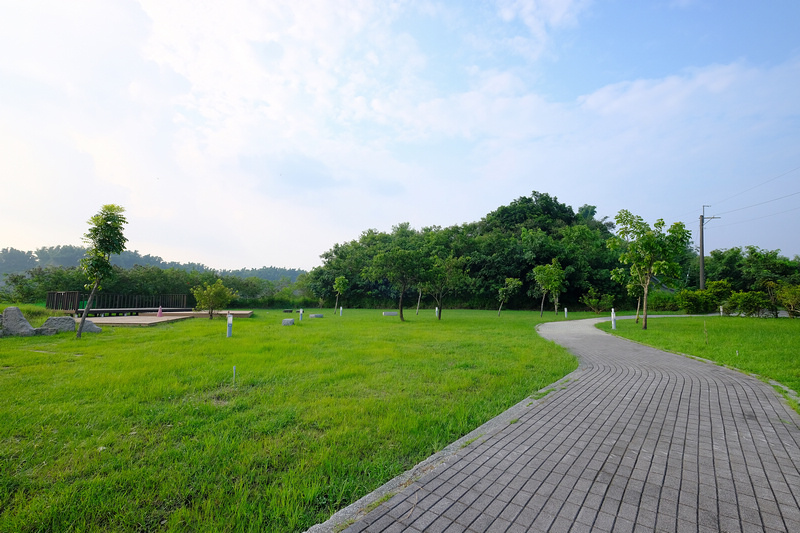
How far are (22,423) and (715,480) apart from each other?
6.45 meters

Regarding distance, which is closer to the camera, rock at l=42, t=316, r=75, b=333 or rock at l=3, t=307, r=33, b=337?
rock at l=3, t=307, r=33, b=337

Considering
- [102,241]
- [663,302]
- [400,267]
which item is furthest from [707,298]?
[102,241]

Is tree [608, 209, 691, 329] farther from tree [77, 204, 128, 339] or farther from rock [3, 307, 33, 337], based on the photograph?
rock [3, 307, 33, 337]

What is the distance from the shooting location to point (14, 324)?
33.4 ft

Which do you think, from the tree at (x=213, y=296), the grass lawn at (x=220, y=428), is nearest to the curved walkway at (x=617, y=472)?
the grass lawn at (x=220, y=428)

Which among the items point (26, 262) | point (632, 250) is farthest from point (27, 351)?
point (26, 262)

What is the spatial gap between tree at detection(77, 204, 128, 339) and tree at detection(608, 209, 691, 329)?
1850cm

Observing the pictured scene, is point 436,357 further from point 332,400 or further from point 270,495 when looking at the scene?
point 270,495

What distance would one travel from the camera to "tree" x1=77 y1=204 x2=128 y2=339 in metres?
10.4

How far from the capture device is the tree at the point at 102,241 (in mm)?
10398

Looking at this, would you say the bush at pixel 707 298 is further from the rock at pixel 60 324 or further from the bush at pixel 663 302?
the rock at pixel 60 324

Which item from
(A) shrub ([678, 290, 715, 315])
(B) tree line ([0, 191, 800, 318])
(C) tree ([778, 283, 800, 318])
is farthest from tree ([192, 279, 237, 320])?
(A) shrub ([678, 290, 715, 315])

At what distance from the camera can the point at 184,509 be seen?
2.25 metres

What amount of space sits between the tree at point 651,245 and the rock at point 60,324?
2074 centimetres
